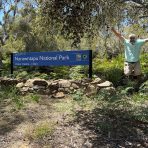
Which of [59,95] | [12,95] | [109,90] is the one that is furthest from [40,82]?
[109,90]

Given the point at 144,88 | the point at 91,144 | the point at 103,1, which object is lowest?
the point at 91,144

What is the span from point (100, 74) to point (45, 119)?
4343mm

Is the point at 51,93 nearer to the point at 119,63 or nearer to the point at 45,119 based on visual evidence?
the point at 45,119

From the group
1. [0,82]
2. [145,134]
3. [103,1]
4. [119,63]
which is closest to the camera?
[145,134]

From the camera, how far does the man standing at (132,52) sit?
10617mm

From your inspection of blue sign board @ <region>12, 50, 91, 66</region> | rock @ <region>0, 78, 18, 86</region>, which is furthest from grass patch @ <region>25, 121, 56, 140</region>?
blue sign board @ <region>12, 50, 91, 66</region>

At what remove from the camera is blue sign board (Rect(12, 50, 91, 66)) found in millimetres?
11148

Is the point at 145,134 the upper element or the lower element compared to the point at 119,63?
lower

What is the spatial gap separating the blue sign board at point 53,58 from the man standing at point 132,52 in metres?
1.04

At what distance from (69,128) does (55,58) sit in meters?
4.26

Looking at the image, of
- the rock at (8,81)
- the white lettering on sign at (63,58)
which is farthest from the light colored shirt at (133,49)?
the rock at (8,81)

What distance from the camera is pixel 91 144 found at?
701 cm

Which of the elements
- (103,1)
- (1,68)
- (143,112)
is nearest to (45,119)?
(143,112)

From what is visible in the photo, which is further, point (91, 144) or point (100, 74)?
point (100, 74)
